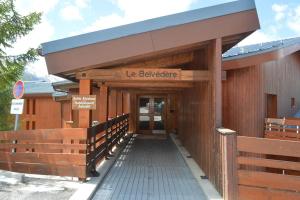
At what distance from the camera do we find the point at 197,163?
9.07 m

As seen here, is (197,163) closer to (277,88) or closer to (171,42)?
(171,42)

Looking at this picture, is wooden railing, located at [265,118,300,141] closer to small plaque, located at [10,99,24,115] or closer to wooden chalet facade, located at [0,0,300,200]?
wooden chalet facade, located at [0,0,300,200]

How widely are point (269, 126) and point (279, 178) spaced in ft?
18.8

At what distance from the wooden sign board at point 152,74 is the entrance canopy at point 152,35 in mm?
604

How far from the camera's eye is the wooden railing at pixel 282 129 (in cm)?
1043

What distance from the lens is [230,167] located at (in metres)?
5.28

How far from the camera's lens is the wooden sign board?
24.4 ft

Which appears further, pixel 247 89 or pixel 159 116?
pixel 159 116

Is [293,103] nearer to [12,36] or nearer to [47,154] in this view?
[12,36]

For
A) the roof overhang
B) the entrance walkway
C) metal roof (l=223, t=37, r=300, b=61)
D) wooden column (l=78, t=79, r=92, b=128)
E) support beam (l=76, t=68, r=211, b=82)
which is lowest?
the entrance walkway

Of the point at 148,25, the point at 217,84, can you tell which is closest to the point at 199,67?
the point at 217,84

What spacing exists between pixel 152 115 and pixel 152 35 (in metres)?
13.0

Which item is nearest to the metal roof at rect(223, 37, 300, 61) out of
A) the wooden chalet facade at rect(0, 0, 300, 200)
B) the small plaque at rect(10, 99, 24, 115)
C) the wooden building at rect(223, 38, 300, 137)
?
the wooden building at rect(223, 38, 300, 137)

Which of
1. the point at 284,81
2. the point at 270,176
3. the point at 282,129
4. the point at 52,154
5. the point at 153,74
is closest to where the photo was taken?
the point at 270,176
